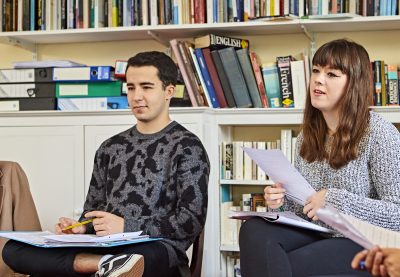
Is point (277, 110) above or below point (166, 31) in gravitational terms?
below

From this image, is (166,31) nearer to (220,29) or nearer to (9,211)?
(220,29)

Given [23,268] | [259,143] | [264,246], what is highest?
[259,143]

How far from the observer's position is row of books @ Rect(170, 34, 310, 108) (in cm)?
277

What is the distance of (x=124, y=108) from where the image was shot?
2.88 m

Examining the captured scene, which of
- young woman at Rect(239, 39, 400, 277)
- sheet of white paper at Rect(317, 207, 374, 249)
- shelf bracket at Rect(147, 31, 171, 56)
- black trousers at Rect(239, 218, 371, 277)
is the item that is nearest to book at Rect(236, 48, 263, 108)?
shelf bracket at Rect(147, 31, 171, 56)

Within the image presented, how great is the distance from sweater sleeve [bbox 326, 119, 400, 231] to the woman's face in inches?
5.5

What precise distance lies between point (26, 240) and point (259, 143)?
121 centimetres

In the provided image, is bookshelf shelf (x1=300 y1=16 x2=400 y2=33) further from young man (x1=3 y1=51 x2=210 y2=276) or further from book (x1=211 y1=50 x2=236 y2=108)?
young man (x1=3 y1=51 x2=210 y2=276)

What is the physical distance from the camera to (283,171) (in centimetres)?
178

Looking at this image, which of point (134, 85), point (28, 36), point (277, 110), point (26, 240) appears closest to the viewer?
point (26, 240)

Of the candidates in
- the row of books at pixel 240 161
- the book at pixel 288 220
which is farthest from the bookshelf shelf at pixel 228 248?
the book at pixel 288 220

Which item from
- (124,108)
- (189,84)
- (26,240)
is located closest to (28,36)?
(124,108)

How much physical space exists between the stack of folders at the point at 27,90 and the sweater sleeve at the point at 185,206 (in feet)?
3.33

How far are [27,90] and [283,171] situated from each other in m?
1.56
